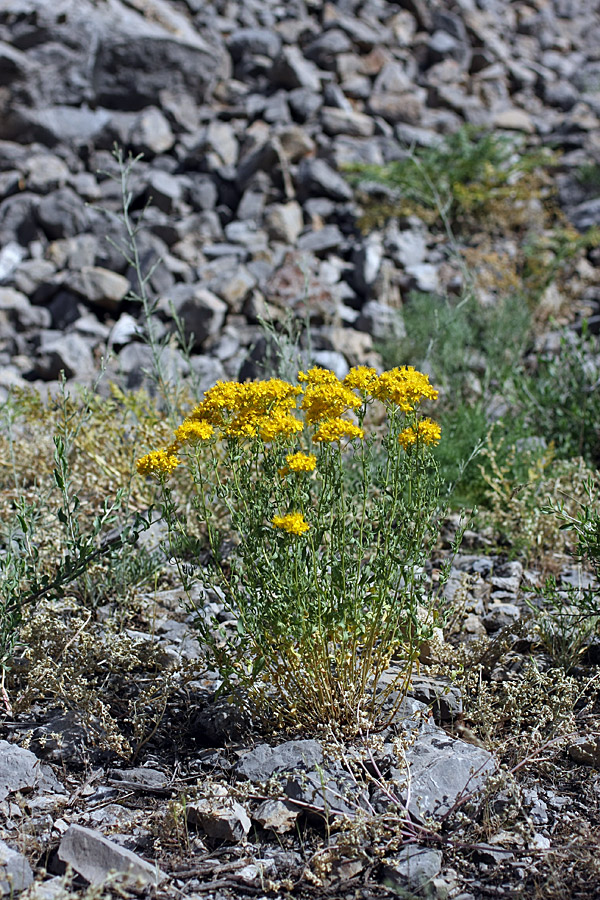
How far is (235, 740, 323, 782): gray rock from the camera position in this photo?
2.37 m

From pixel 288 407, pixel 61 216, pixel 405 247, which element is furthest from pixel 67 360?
pixel 288 407

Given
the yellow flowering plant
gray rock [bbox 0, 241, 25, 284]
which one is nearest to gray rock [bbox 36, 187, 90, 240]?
gray rock [bbox 0, 241, 25, 284]

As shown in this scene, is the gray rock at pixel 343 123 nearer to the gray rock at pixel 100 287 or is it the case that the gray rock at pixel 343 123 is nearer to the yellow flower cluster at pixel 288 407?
the gray rock at pixel 100 287

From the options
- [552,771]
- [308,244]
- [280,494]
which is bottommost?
[308,244]

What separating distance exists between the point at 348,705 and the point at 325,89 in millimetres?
9315

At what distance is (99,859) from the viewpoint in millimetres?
2088

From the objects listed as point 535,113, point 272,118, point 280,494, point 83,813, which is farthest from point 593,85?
point 83,813

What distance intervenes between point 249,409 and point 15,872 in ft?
4.57

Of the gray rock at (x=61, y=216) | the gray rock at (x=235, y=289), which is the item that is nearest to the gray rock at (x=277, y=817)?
the gray rock at (x=235, y=289)

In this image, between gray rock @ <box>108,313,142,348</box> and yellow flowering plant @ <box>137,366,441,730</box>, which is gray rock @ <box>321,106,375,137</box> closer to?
gray rock @ <box>108,313,142,348</box>

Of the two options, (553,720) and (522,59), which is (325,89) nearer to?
(522,59)

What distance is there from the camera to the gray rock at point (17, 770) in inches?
95.4

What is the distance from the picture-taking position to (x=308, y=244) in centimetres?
753

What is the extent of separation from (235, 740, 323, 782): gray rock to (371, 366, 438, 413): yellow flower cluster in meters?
1.07
